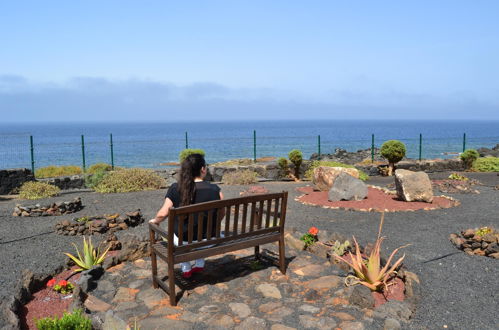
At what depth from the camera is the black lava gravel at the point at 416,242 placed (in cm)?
461

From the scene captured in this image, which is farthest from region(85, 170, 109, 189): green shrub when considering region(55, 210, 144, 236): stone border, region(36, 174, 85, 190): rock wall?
region(55, 210, 144, 236): stone border

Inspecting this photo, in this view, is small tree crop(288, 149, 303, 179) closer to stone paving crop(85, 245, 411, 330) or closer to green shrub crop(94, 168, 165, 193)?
green shrub crop(94, 168, 165, 193)

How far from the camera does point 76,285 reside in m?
5.10

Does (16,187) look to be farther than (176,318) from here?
Yes

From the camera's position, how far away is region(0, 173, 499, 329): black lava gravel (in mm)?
4609

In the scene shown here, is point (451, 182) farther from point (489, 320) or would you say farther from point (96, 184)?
point (96, 184)

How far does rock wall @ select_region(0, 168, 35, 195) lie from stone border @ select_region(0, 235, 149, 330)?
34.0 ft

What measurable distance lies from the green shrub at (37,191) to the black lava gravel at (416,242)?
498 millimetres

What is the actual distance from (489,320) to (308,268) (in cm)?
214

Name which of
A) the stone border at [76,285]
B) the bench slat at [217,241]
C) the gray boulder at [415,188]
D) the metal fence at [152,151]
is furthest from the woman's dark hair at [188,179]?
the metal fence at [152,151]

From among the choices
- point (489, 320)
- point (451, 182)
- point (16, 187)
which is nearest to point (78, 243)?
point (489, 320)

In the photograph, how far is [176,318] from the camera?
4363 mm

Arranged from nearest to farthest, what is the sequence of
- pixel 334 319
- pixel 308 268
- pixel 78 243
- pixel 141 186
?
pixel 334 319 → pixel 308 268 → pixel 78 243 → pixel 141 186

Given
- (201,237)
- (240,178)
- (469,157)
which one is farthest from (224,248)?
(469,157)
